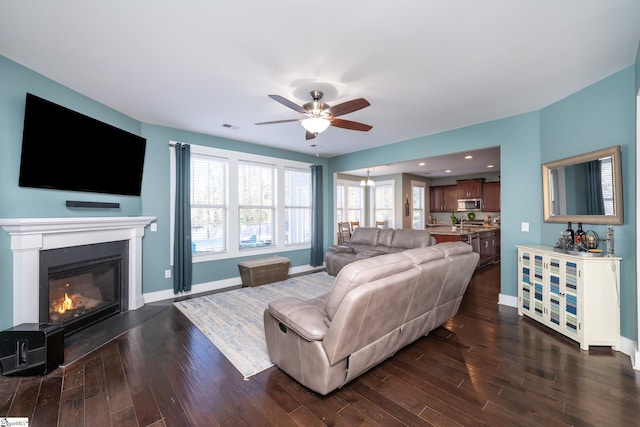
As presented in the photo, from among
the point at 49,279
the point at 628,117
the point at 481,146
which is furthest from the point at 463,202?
the point at 49,279

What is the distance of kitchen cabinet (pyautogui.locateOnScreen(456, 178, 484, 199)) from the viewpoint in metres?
8.66

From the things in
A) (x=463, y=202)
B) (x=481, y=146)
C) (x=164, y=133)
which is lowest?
(x=463, y=202)

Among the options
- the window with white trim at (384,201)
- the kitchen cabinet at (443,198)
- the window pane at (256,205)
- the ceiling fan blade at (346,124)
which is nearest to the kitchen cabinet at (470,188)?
the kitchen cabinet at (443,198)

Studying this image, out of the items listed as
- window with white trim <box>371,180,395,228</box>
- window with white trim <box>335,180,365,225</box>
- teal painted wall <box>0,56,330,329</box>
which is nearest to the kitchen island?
window with white trim <box>371,180,395,228</box>

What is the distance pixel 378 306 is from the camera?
1.91 m

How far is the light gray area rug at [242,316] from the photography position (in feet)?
8.51

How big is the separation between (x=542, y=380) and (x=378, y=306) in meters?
1.61

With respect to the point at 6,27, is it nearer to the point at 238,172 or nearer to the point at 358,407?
the point at 238,172

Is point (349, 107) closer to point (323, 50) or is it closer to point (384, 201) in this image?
point (323, 50)

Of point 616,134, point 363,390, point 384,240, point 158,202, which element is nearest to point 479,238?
point 384,240

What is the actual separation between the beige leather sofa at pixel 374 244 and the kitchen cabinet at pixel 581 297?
2218 millimetres

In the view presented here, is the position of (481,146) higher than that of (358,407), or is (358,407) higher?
(481,146)

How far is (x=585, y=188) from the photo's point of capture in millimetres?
3070

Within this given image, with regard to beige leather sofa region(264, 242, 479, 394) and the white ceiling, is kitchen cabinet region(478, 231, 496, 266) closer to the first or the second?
the white ceiling
